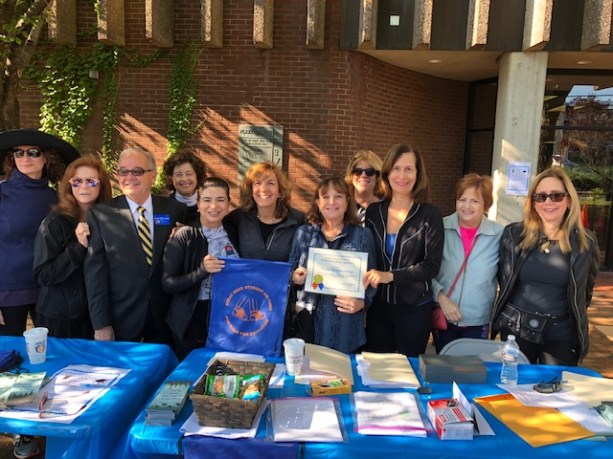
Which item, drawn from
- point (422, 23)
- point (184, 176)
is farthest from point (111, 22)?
point (422, 23)

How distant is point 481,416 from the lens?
219 cm

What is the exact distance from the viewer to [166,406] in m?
2.12

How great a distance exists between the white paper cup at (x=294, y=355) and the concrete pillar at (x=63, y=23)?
7.26 meters

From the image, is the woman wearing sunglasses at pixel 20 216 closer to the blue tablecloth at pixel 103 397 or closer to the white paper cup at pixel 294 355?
the blue tablecloth at pixel 103 397

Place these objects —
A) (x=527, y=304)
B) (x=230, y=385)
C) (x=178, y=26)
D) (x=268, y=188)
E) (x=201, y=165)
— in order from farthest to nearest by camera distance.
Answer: (x=178, y=26) → (x=201, y=165) → (x=268, y=188) → (x=527, y=304) → (x=230, y=385)

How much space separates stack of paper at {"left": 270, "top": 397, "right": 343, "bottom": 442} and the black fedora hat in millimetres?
2654

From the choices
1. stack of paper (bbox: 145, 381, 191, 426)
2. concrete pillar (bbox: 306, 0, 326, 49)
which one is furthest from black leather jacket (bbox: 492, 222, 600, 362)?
concrete pillar (bbox: 306, 0, 326, 49)

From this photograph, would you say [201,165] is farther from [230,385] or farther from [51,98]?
[51,98]

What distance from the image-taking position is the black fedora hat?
349 cm

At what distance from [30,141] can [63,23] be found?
5243 millimetres

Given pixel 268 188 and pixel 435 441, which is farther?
pixel 268 188

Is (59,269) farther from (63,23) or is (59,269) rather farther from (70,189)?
(63,23)

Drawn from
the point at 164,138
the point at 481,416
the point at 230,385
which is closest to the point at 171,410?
the point at 230,385

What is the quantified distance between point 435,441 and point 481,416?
300 mm
